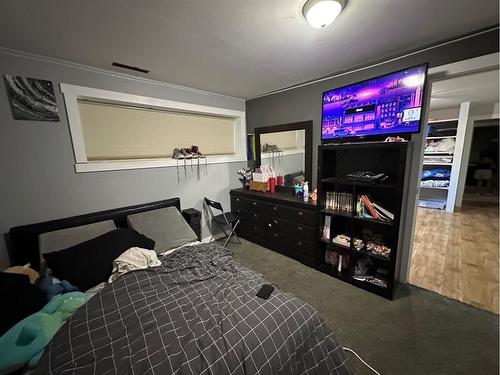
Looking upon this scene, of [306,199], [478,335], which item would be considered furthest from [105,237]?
[478,335]

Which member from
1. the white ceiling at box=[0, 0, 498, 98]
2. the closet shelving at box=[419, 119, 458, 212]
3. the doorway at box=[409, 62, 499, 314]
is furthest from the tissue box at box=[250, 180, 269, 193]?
the closet shelving at box=[419, 119, 458, 212]

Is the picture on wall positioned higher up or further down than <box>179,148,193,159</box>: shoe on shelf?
higher up

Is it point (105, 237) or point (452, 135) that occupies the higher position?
point (452, 135)

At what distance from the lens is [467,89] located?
3.00m

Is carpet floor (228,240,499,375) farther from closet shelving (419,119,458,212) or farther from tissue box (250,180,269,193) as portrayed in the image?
closet shelving (419,119,458,212)

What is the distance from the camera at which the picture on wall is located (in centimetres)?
168

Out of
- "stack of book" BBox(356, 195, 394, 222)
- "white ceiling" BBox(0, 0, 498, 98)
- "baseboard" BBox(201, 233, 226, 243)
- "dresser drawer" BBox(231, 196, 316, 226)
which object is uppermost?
"white ceiling" BBox(0, 0, 498, 98)

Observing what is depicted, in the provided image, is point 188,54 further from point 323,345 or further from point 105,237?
point 323,345

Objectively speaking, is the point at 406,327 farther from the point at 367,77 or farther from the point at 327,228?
the point at 367,77

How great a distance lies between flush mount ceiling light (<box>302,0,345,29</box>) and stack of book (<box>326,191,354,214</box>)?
1.54 meters

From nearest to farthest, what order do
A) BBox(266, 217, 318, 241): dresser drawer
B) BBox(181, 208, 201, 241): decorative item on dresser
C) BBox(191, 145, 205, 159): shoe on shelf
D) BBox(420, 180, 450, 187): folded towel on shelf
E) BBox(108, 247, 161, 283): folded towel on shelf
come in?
1. BBox(108, 247, 161, 283): folded towel on shelf
2. BBox(266, 217, 318, 241): dresser drawer
3. BBox(181, 208, 201, 241): decorative item on dresser
4. BBox(191, 145, 205, 159): shoe on shelf
5. BBox(420, 180, 450, 187): folded towel on shelf

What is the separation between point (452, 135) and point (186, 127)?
5523 mm

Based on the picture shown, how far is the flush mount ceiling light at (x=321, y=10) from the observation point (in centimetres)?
115

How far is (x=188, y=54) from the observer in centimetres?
178
